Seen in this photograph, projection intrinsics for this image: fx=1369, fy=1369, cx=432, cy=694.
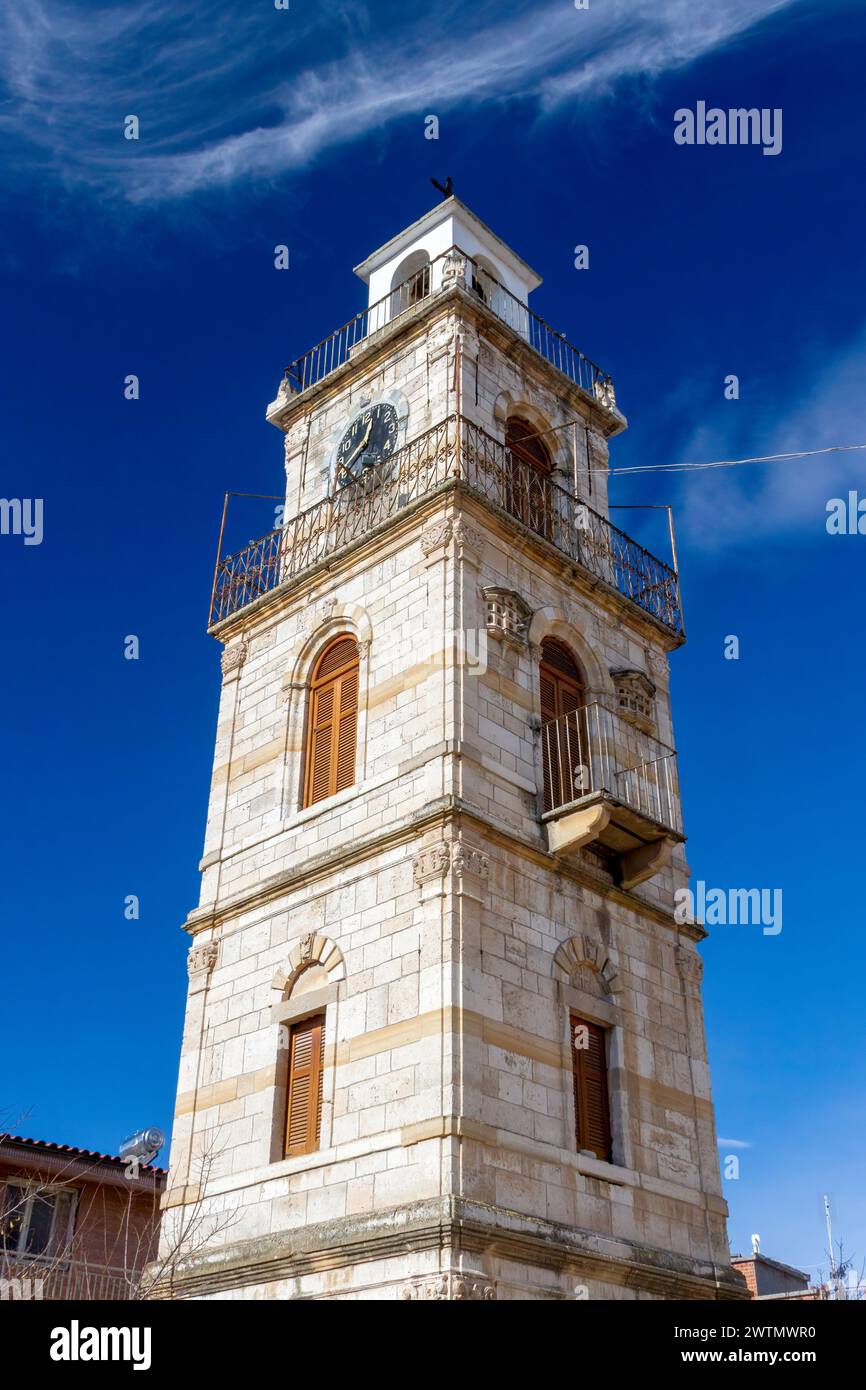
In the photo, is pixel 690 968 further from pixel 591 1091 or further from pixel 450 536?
pixel 450 536

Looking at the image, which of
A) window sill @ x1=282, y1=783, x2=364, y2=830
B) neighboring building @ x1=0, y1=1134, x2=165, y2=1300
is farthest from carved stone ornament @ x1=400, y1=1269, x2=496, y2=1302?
neighboring building @ x1=0, y1=1134, x2=165, y2=1300

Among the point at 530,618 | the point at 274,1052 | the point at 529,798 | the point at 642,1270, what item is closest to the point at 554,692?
the point at 530,618

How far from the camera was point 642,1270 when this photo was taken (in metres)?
16.7

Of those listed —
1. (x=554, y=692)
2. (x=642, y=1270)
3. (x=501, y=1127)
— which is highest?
(x=554, y=692)

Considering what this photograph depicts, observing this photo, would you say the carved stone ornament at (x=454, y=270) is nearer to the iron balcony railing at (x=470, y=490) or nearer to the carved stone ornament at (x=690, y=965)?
the iron balcony railing at (x=470, y=490)

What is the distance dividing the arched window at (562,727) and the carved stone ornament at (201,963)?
542cm

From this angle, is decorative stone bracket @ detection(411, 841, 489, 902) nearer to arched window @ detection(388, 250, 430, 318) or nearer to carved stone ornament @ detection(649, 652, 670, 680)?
carved stone ornament @ detection(649, 652, 670, 680)

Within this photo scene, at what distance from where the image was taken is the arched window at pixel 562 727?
19625 mm

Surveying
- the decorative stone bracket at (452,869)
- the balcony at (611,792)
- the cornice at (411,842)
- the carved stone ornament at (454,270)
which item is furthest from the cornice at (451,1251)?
the carved stone ornament at (454,270)

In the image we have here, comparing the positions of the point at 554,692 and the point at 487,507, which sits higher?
the point at 487,507

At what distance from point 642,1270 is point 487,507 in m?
10.7

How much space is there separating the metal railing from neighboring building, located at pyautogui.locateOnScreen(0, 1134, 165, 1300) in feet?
0.17

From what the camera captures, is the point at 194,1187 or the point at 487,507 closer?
the point at 194,1187
